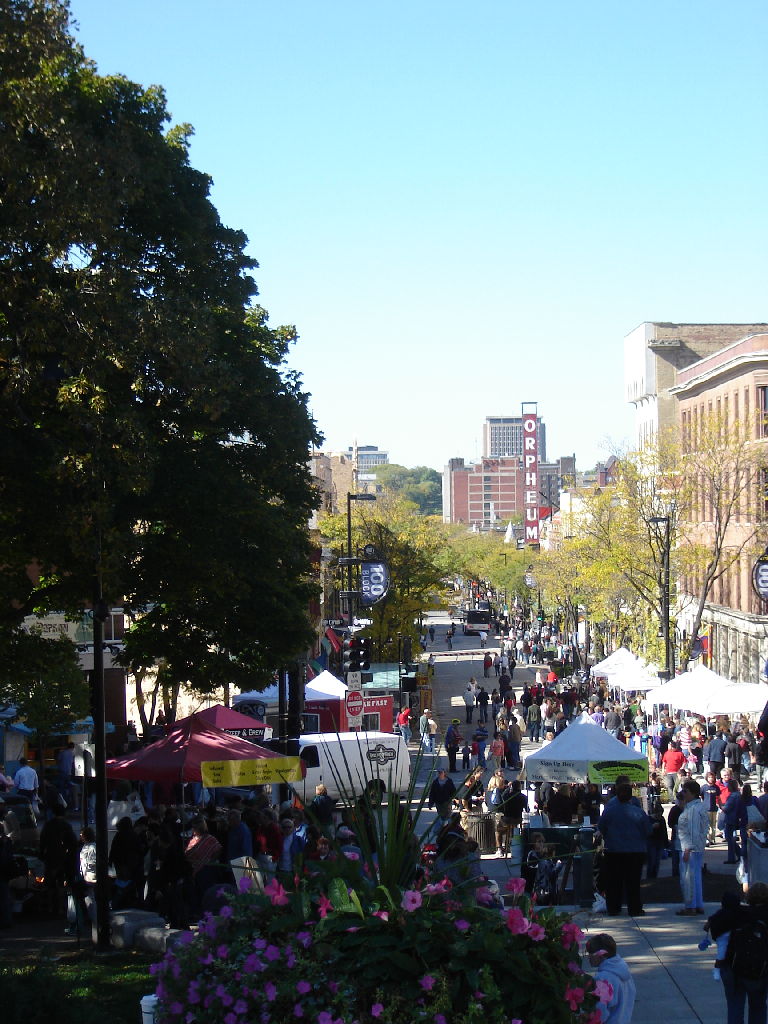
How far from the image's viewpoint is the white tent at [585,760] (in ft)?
62.7

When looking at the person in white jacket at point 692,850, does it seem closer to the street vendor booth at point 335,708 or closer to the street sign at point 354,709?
the street sign at point 354,709

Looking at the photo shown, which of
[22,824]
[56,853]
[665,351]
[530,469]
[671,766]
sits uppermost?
[665,351]

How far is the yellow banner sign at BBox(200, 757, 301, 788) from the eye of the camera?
1656 cm

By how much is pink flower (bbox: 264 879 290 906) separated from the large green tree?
28.6ft

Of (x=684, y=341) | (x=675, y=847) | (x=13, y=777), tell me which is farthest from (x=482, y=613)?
(x=675, y=847)

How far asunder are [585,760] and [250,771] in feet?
17.5

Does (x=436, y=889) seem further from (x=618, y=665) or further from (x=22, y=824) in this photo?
(x=618, y=665)

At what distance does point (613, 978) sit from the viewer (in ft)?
26.8

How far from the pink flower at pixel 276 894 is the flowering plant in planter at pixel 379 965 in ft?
0.04

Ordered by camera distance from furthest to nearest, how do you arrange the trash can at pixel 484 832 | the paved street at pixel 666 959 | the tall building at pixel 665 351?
1. the tall building at pixel 665 351
2. the trash can at pixel 484 832
3. the paved street at pixel 666 959

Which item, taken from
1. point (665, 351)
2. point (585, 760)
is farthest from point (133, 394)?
point (665, 351)

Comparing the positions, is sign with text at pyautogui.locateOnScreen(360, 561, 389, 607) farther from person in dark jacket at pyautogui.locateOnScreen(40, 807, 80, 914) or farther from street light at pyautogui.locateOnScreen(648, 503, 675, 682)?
person in dark jacket at pyautogui.locateOnScreen(40, 807, 80, 914)

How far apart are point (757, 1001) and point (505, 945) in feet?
14.9

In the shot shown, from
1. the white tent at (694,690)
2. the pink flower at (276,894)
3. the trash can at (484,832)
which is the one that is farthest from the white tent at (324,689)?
the pink flower at (276,894)
